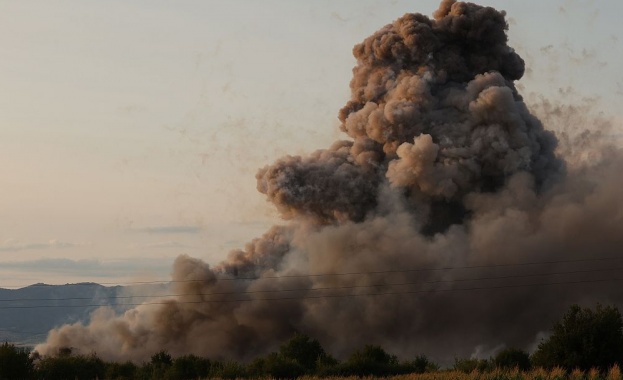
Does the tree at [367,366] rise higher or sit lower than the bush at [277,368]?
lower

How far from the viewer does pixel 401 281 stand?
4466 inches

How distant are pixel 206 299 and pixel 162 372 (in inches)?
1436

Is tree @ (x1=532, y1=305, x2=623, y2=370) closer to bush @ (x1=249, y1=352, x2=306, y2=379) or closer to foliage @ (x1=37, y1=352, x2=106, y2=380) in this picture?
bush @ (x1=249, y1=352, x2=306, y2=379)

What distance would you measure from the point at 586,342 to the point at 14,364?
40214 mm

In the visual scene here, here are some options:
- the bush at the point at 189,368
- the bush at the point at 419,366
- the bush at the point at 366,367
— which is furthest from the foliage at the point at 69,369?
the bush at the point at 419,366

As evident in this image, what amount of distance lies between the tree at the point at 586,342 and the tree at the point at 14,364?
36.9 meters

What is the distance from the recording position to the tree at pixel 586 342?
219 feet

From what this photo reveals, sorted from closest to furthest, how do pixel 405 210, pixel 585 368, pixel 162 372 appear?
1. pixel 585 368
2. pixel 162 372
3. pixel 405 210

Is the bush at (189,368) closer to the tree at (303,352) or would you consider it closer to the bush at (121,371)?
the bush at (121,371)

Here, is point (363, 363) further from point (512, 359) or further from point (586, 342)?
point (586, 342)

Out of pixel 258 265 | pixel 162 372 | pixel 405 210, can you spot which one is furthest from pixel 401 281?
pixel 162 372

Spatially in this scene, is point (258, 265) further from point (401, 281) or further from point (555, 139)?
point (555, 139)

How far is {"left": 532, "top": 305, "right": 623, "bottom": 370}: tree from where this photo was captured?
6681 cm

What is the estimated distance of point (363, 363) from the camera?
7812cm
